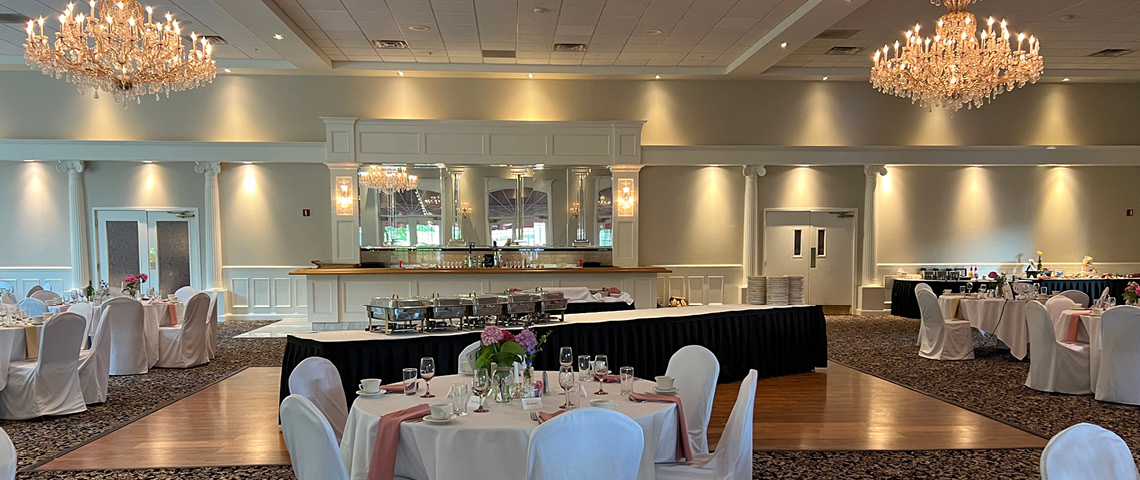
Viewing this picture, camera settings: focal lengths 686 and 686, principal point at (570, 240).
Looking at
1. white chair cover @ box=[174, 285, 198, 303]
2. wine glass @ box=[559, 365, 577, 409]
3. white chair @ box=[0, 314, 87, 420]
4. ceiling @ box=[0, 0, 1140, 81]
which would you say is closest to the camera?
wine glass @ box=[559, 365, 577, 409]

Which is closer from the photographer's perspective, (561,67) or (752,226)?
(561,67)

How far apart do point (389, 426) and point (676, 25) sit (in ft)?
25.5

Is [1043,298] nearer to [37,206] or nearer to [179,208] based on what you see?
[179,208]

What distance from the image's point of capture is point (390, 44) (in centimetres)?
1032

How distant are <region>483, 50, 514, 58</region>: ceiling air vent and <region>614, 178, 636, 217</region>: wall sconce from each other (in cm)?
276

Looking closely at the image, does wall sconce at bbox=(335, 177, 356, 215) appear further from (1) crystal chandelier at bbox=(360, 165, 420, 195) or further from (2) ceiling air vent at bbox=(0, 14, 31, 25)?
(2) ceiling air vent at bbox=(0, 14, 31, 25)

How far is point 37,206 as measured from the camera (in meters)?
11.6

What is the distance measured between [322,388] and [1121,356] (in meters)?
6.52

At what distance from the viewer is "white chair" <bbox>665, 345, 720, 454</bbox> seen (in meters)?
3.75

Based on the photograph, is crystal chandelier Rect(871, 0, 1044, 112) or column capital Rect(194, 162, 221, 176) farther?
column capital Rect(194, 162, 221, 176)

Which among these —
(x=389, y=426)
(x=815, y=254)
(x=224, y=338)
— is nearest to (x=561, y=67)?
(x=815, y=254)

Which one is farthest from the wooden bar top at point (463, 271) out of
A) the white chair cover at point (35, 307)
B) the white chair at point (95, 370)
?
the white chair at point (95, 370)

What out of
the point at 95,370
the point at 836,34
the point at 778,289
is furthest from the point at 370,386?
the point at 778,289

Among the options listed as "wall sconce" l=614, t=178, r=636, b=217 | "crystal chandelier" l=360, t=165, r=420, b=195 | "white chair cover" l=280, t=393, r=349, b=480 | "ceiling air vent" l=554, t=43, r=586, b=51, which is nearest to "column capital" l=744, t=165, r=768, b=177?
"wall sconce" l=614, t=178, r=636, b=217
